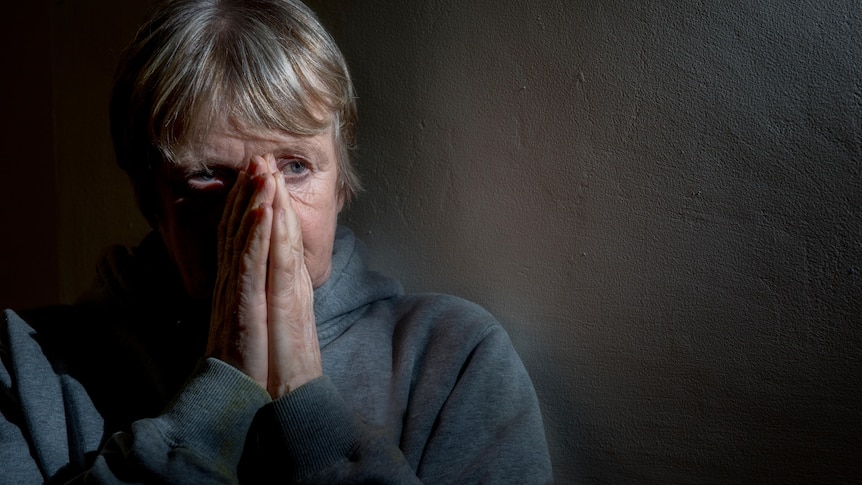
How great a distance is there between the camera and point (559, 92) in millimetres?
1241

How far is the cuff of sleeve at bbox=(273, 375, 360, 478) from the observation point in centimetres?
103

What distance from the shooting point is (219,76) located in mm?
1151

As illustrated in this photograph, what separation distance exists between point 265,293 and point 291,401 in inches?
6.6

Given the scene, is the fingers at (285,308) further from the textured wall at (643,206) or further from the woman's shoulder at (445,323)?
the textured wall at (643,206)

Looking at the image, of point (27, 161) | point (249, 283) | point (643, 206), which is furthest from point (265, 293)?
point (27, 161)

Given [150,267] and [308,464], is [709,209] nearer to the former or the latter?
[308,464]

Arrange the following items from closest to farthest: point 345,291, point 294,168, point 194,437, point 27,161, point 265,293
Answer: point 194,437 < point 265,293 < point 294,168 < point 345,291 < point 27,161

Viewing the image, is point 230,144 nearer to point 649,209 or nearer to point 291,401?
point 291,401

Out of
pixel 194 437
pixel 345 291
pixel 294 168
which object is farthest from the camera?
pixel 345 291

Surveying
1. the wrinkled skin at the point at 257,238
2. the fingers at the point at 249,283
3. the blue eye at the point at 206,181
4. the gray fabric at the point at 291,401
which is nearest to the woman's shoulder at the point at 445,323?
the gray fabric at the point at 291,401

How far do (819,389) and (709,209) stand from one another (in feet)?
0.99

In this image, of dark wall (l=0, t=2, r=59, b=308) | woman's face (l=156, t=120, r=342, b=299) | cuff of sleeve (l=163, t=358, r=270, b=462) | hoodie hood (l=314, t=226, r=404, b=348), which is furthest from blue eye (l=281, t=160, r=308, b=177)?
dark wall (l=0, t=2, r=59, b=308)

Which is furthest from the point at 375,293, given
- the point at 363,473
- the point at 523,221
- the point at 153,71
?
the point at 153,71

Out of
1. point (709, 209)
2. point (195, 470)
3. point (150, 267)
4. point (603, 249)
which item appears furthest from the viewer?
point (150, 267)
